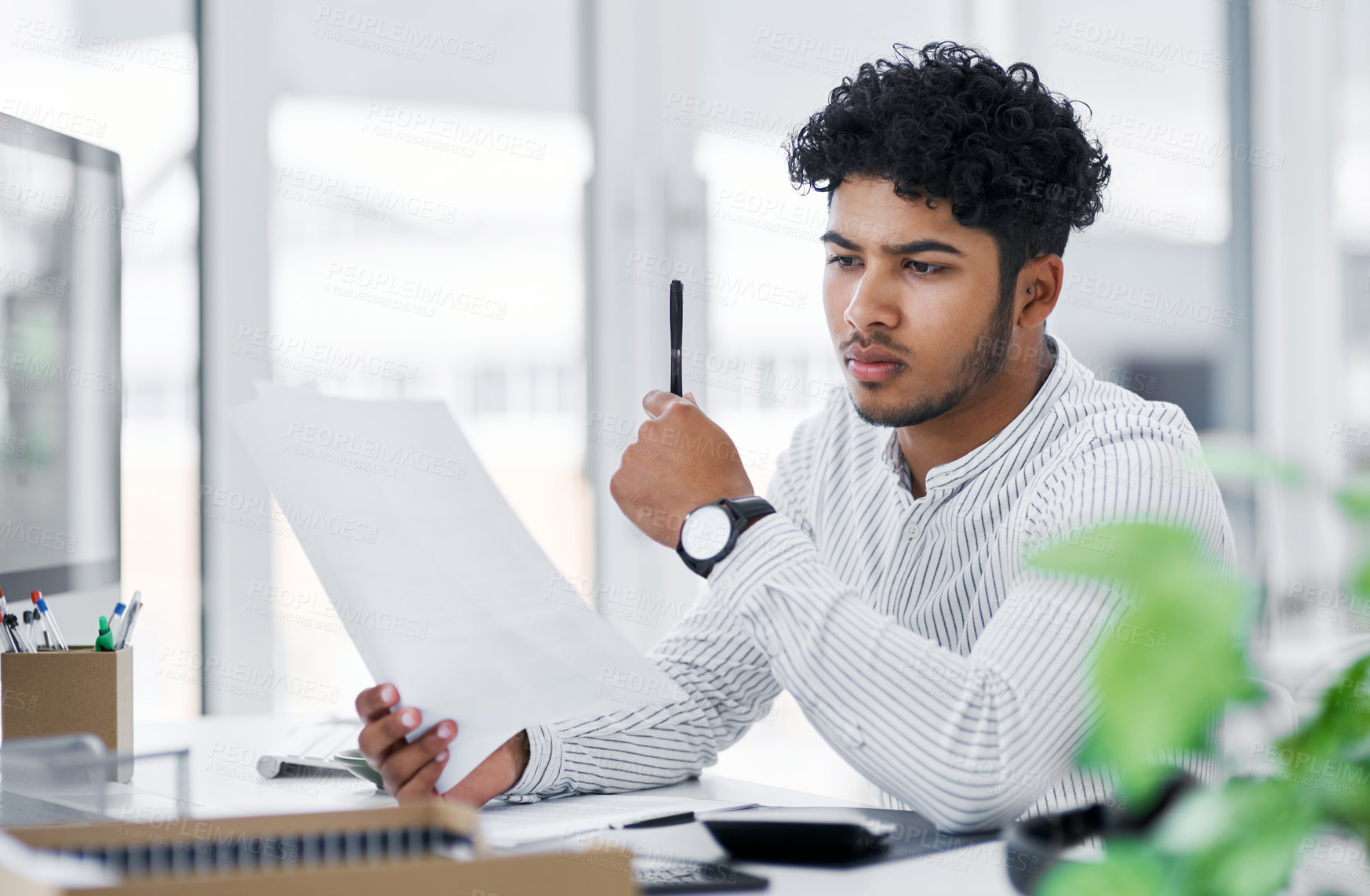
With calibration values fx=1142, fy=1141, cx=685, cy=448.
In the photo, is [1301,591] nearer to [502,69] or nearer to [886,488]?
[886,488]

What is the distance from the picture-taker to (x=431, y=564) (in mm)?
853

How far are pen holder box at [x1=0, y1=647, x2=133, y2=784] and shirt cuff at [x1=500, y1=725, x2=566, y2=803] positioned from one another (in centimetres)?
36

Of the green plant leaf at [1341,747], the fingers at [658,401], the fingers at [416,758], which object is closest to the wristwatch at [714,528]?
the fingers at [658,401]

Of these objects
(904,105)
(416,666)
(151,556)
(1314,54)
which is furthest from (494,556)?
(1314,54)

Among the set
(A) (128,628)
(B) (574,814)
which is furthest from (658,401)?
(A) (128,628)

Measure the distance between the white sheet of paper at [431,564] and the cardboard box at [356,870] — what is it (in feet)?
1.01

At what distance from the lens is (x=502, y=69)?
2219 mm

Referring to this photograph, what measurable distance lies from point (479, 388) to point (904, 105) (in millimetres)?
1131

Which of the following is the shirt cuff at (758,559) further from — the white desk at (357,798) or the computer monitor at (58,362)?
the computer monitor at (58,362)

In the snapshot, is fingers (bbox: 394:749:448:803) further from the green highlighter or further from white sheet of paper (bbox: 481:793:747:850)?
the green highlighter

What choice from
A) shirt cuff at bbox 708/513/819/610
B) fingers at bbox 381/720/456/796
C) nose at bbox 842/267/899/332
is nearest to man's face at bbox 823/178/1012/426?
nose at bbox 842/267/899/332

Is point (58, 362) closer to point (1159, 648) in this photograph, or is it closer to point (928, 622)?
point (928, 622)

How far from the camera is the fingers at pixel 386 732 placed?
0.89m

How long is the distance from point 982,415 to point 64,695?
1.00 metres
